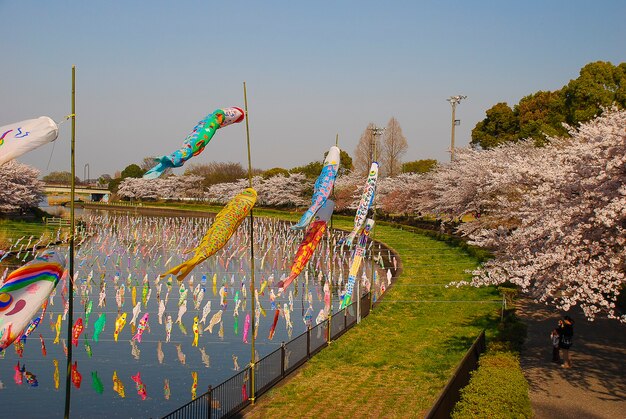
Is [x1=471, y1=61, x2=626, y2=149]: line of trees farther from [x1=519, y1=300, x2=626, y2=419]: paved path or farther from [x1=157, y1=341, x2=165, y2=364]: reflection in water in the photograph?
[x1=157, y1=341, x2=165, y2=364]: reflection in water

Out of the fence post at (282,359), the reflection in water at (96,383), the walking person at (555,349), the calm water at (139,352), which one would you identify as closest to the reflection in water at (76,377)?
the calm water at (139,352)

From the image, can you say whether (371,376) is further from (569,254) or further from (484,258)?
(484,258)

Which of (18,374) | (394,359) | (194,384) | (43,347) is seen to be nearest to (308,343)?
(394,359)

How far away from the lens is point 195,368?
1725 centimetres

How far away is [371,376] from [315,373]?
4.57 ft

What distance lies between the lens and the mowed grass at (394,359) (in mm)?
13008

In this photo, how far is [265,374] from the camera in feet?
47.7

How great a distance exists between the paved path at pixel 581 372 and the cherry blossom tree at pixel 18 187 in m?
53.2

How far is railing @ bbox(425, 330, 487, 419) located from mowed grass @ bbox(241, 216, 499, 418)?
1.08m

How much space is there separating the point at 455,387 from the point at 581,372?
16.0ft

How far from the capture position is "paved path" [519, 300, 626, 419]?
39.2 ft

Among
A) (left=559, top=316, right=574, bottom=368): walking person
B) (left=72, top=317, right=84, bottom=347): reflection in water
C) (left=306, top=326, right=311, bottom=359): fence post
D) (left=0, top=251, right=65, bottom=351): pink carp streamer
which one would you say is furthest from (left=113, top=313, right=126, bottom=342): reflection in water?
(left=559, top=316, right=574, bottom=368): walking person

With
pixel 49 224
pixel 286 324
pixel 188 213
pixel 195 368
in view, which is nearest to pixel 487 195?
pixel 286 324

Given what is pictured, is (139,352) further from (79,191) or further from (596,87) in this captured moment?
(79,191)
